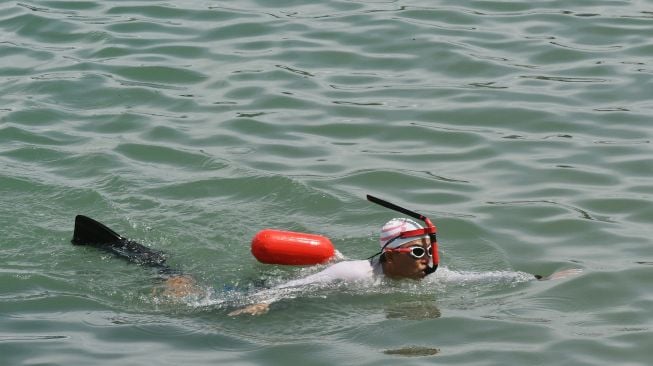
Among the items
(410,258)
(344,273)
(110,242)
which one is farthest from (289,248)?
(110,242)

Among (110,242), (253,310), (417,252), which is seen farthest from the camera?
(110,242)

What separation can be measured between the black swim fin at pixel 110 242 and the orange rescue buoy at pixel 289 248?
116cm

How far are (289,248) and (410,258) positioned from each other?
37.5 inches

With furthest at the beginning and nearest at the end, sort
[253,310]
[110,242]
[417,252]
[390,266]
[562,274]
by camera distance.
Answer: [110,242] < [562,274] < [390,266] < [417,252] < [253,310]

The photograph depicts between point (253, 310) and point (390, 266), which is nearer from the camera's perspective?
point (253, 310)

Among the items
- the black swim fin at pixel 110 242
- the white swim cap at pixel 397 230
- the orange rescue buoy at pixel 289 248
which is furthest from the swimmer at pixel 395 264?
the black swim fin at pixel 110 242

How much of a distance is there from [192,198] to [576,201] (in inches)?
139

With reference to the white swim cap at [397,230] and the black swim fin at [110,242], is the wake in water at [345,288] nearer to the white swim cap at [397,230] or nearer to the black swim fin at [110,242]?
the white swim cap at [397,230]

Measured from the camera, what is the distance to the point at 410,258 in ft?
29.0

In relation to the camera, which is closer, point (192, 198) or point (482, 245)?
point (482, 245)

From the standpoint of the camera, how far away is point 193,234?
10508 millimetres

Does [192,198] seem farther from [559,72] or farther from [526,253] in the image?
[559,72]

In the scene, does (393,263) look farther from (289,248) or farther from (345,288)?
(289,248)

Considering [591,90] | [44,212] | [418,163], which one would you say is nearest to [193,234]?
[44,212]
